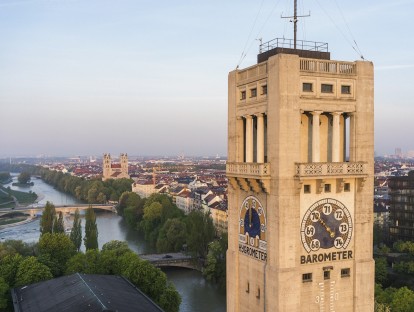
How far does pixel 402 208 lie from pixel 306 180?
67.7 meters

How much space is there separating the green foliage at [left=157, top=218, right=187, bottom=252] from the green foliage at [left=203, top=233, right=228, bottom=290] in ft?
48.9

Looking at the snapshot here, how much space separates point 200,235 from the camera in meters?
71.4

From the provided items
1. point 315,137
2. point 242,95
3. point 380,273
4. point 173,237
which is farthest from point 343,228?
point 173,237

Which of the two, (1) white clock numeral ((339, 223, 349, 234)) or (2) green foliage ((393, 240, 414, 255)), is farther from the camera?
(2) green foliage ((393, 240, 414, 255))

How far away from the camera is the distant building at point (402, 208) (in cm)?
7800

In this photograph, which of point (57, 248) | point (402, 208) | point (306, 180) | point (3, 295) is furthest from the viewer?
point (402, 208)

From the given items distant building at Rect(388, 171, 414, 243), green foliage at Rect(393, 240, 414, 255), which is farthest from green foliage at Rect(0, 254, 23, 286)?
distant building at Rect(388, 171, 414, 243)

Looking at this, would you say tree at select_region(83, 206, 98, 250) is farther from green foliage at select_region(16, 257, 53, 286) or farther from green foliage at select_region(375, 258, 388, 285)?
green foliage at select_region(375, 258, 388, 285)

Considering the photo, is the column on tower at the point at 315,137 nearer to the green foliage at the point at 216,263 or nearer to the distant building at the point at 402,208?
the green foliage at the point at 216,263

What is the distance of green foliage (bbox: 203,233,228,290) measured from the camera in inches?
2517

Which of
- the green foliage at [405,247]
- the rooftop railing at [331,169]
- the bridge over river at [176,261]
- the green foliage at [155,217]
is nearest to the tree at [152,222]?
the green foliage at [155,217]

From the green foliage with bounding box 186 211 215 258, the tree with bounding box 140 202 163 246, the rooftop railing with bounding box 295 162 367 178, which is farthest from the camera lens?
the tree with bounding box 140 202 163 246

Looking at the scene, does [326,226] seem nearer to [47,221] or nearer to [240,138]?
[240,138]

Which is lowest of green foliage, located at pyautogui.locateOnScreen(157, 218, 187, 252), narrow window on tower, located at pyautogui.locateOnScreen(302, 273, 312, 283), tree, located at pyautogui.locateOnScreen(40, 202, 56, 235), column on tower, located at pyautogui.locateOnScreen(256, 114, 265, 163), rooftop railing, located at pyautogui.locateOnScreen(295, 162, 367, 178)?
green foliage, located at pyautogui.locateOnScreen(157, 218, 187, 252)
